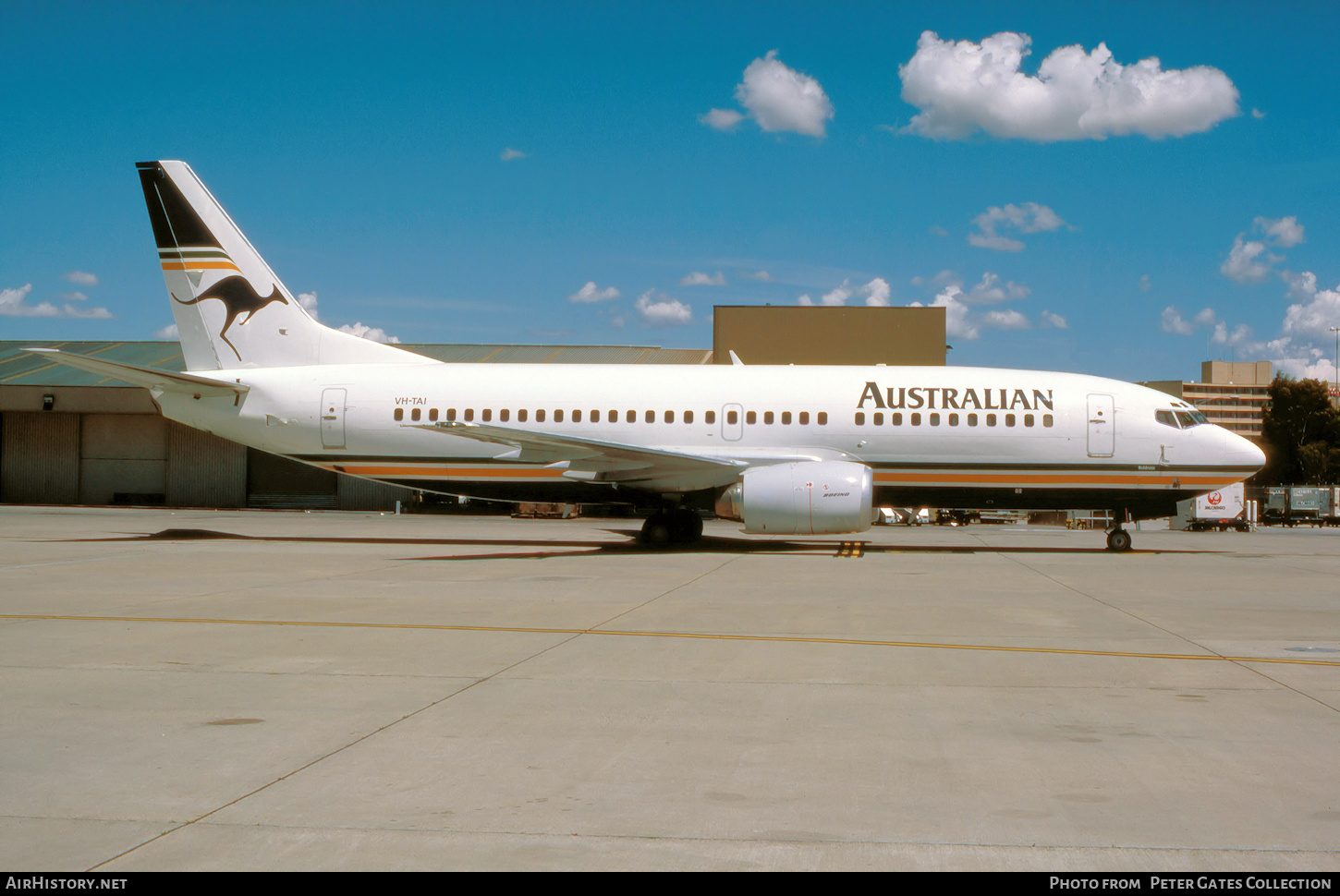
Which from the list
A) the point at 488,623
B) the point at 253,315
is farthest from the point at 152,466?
the point at 488,623

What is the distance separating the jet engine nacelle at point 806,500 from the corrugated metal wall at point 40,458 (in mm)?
36868

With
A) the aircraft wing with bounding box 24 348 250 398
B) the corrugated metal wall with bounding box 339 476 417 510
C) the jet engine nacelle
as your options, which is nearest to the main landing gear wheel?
the jet engine nacelle

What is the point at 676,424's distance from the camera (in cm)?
2123

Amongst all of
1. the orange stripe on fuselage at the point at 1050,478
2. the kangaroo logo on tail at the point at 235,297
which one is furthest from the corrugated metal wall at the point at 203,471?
the orange stripe on fuselage at the point at 1050,478

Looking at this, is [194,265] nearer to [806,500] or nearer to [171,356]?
[806,500]

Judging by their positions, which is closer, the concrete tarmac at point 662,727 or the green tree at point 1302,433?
the concrete tarmac at point 662,727

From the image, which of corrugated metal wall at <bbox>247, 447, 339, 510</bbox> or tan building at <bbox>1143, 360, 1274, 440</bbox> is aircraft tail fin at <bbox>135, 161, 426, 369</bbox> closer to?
corrugated metal wall at <bbox>247, 447, 339, 510</bbox>

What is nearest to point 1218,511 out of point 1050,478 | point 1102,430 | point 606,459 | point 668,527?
point 1102,430

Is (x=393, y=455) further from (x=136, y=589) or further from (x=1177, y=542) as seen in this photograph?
(x=1177, y=542)

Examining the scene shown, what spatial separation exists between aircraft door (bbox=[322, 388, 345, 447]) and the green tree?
65.9m

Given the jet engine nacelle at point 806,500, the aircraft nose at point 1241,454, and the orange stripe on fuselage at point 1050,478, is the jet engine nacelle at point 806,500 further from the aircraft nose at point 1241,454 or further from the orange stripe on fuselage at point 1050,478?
the aircraft nose at point 1241,454

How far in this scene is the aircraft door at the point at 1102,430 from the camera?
20.5 metres

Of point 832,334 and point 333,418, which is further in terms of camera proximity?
point 832,334

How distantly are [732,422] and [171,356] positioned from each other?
3196cm
